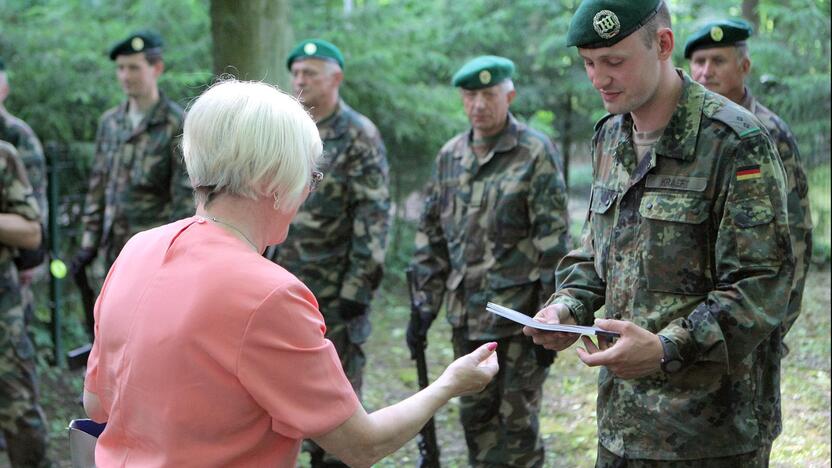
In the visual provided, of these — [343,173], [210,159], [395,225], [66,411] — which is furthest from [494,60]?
[395,225]

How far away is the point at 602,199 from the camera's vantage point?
3.12 meters

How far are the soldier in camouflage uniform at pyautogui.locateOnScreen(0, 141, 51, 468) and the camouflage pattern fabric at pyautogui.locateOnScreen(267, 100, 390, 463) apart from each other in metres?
1.36

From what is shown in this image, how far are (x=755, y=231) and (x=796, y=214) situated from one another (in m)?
1.44

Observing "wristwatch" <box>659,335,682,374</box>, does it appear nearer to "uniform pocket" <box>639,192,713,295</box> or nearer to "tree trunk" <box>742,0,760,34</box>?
"uniform pocket" <box>639,192,713,295</box>

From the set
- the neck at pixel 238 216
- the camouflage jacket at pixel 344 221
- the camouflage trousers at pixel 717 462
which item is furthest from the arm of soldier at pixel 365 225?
the neck at pixel 238 216

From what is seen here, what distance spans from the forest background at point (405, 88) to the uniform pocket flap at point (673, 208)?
2.38m

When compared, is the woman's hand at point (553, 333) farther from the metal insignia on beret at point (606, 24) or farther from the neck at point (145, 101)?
the neck at point (145, 101)

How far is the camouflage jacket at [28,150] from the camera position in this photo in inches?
211

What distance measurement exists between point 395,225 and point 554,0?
127 inches

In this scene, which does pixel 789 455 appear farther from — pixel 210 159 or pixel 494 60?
pixel 210 159

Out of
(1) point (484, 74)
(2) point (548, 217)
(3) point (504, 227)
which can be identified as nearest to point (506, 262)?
(3) point (504, 227)

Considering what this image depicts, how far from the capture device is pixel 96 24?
823 cm

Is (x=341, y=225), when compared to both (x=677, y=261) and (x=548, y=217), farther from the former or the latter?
(x=677, y=261)

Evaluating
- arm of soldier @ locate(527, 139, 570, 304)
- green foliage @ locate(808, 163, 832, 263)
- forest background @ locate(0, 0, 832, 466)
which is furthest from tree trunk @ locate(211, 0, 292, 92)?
green foliage @ locate(808, 163, 832, 263)
